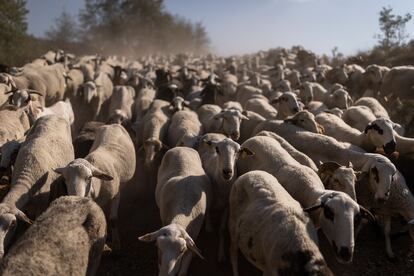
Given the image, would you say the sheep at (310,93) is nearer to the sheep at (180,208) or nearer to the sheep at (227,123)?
the sheep at (227,123)

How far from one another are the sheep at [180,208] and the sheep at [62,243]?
0.74 m

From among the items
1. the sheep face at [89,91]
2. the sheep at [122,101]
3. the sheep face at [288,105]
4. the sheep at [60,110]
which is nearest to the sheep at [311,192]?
the sheep face at [288,105]

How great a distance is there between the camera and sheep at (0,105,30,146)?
8.07 meters

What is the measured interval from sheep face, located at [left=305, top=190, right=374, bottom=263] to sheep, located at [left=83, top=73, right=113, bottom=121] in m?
9.30

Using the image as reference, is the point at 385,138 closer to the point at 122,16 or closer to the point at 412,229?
the point at 412,229

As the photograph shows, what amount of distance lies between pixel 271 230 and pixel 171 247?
120 cm

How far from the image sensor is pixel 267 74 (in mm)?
21000

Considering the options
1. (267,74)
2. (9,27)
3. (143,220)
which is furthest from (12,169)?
(9,27)

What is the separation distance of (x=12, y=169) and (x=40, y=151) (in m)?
0.73

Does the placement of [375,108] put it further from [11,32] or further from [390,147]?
[11,32]

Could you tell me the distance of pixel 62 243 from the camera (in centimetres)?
452

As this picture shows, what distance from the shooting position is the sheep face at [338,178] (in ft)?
19.0

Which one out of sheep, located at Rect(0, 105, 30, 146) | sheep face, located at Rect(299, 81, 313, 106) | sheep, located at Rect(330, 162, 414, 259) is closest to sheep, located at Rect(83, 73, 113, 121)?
sheep, located at Rect(0, 105, 30, 146)

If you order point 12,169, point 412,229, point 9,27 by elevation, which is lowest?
point 412,229
